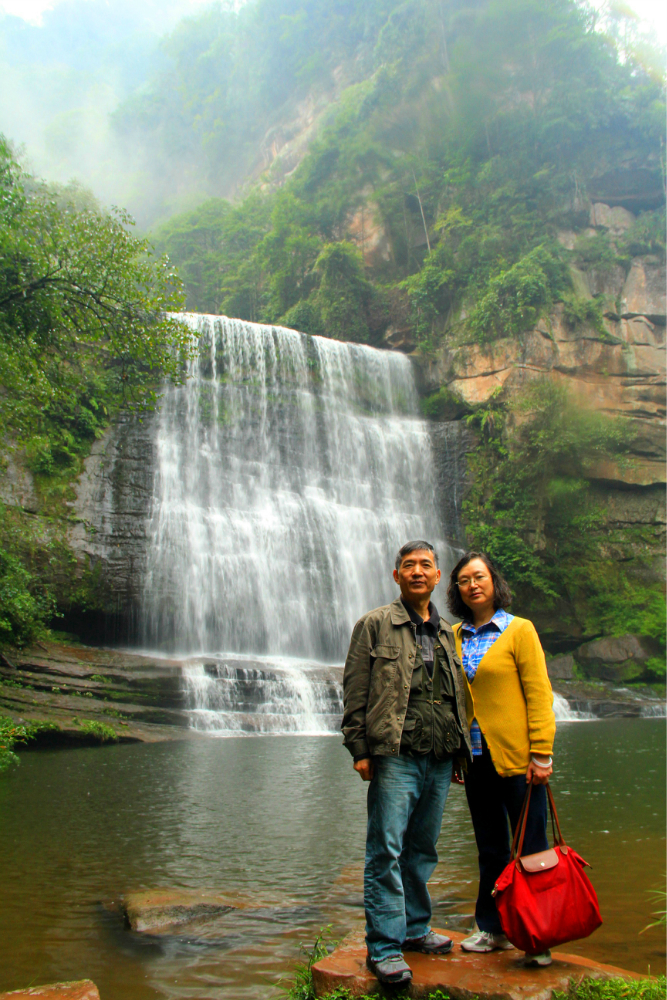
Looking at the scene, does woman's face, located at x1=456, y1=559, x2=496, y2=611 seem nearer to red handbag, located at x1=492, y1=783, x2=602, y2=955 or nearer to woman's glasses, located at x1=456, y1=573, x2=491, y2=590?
woman's glasses, located at x1=456, y1=573, x2=491, y2=590

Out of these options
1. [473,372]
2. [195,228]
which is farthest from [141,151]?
[473,372]

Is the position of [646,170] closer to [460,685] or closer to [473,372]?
[473,372]

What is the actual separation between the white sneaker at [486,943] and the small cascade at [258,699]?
31.4ft

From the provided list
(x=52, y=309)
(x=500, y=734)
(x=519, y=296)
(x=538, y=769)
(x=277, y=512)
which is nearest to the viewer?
(x=538, y=769)

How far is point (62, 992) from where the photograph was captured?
87.0 inches

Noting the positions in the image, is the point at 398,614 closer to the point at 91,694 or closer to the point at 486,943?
the point at 486,943

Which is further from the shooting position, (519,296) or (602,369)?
(519,296)

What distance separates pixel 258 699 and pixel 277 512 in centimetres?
655

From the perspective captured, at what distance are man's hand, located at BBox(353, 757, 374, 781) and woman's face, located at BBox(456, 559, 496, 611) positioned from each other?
76 centimetres

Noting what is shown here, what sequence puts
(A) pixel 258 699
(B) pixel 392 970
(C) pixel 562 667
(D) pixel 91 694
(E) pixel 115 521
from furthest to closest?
(C) pixel 562 667
(E) pixel 115 521
(A) pixel 258 699
(D) pixel 91 694
(B) pixel 392 970

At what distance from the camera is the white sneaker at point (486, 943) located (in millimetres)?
2396

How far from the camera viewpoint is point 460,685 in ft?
8.41

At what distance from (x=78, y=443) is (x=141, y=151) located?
5278 cm

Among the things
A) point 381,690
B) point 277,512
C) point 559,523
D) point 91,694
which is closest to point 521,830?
point 381,690
